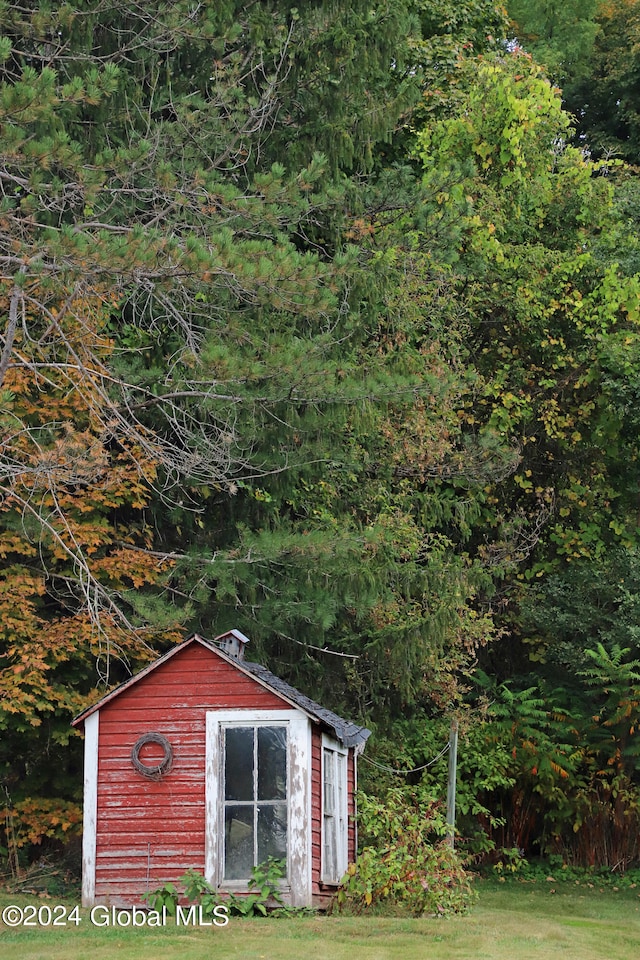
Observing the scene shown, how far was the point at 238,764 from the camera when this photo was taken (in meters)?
11.2

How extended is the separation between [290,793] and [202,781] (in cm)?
83

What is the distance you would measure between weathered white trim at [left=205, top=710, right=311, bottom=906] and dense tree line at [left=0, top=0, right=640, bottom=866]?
140cm

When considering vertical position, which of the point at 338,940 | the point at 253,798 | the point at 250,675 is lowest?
the point at 338,940

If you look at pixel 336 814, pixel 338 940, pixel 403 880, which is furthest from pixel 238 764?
pixel 338 940

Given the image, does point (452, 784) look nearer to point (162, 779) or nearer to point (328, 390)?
point (162, 779)

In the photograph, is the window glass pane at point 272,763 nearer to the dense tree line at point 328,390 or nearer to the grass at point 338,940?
the grass at point 338,940

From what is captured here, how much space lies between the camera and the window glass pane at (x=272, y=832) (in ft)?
36.4

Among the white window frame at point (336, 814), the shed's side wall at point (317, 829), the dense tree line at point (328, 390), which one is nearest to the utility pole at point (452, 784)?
the dense tree line at point (328, 390)

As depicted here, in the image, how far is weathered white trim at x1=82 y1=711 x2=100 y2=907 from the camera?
1137cm

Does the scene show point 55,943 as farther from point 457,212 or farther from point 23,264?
point 457,212

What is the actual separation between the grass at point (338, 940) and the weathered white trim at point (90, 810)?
40 cm

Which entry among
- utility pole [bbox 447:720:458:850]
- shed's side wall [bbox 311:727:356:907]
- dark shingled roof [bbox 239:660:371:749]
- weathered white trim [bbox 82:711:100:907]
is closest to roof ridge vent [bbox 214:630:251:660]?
dark shingled roof [bbox 239:660:371:749]

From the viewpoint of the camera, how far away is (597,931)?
39.8 feet

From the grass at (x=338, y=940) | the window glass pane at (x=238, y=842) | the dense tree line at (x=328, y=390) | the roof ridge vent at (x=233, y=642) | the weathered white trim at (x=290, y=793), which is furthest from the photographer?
the roof ridge vent at (x=233, y=642)
